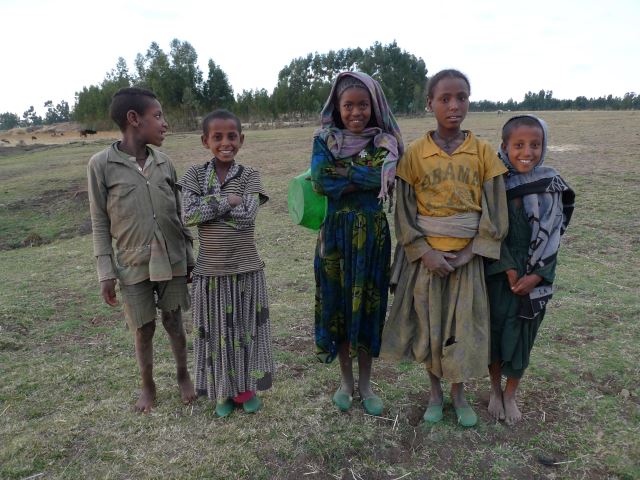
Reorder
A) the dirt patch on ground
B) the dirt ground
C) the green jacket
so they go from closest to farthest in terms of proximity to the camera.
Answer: the green jacket < the dirt patch on ground < the dirt ground

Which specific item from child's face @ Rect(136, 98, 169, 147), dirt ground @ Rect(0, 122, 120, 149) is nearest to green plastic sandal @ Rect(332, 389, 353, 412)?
child's face @ Rect(136, 98, 169, 147)

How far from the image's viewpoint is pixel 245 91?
44.2m

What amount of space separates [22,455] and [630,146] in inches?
545

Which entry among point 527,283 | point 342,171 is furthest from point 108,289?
point 527,283

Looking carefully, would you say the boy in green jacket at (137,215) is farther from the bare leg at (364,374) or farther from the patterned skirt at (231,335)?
the bare leg at (364,374)

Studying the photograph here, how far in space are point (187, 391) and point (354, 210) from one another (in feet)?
4.94

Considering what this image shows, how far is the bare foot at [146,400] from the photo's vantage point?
Result: 269 centimetres

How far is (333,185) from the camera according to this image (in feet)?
7.52

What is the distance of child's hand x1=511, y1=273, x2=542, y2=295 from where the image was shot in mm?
2216

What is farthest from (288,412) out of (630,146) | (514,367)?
(630,146)

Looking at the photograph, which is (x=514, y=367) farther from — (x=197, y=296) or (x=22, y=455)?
(x=22, y=455)

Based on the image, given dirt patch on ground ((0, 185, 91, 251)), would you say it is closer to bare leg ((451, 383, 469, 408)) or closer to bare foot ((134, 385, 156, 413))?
bare foot ((134, 385, 156, 413))

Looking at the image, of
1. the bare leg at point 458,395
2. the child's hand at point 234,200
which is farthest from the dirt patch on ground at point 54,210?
the bare leg at point 458,395

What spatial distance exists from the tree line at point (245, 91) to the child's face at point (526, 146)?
3180 cm
